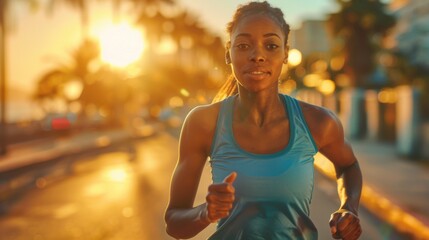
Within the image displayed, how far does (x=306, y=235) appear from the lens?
2.28m

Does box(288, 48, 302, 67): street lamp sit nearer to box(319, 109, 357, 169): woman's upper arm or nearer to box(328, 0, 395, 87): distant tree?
box(319, 109, 357, 169): woman's upper arm

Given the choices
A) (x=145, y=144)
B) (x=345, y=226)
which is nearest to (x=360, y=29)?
(x=145, y=144)

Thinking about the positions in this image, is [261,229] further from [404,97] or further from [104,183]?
[404,97]

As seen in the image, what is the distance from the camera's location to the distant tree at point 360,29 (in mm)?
39750

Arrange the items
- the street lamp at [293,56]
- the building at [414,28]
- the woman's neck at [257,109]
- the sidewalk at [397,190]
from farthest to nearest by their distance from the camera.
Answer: the building at [414,28] → the sidewalk at [397,190] → the street lamp at [293,56] → the woman's neck at [257,109]

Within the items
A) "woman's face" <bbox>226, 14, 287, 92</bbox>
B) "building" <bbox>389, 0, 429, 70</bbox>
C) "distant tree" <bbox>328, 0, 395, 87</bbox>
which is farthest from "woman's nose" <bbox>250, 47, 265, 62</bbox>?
"building" <bbox>389, 0, 429, 70</bbox>

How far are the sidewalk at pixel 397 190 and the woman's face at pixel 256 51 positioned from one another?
6.73m

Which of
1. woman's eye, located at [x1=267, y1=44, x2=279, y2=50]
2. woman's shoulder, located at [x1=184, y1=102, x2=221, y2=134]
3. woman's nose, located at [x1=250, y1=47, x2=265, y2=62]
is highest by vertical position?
woman's eye, located at [x1=267, y1=44, x2=279, y2=50]

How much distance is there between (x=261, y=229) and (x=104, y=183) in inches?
527

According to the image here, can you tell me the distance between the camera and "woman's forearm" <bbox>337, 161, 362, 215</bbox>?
244cm

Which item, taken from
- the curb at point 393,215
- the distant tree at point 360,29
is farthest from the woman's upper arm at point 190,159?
the distant tree at point 360,29

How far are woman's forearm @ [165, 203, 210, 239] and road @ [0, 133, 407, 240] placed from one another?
4173 millimetres

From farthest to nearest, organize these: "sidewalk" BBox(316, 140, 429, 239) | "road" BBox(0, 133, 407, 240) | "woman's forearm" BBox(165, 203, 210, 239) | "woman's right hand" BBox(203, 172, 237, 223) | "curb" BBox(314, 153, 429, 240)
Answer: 1. "sidewalk" BBox(316, 140, 429, 239)
2. "road" BBox(0, 133, 407, 240)
3. "curb" BBox(314, 153, 429, 240)
4. "woman's forearm" BBox(165, 203, 210, 239)
5. "woman's right hand" BBox(203, 172, 237, 223)

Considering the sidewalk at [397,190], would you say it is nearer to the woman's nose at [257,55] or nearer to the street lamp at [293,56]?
the street lamp at [293,56]
